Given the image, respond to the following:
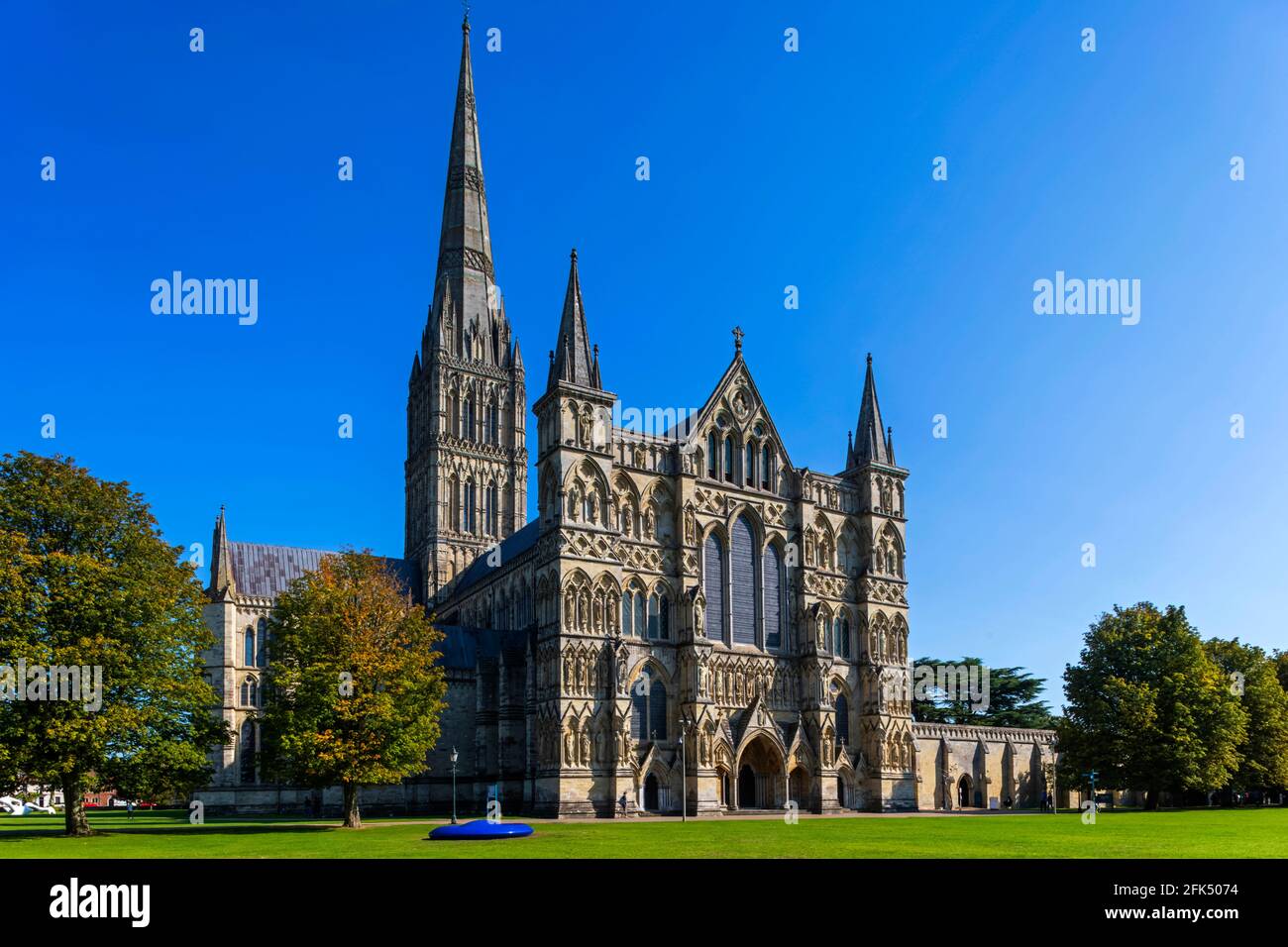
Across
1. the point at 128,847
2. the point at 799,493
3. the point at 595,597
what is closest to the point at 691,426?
the point at 799,493

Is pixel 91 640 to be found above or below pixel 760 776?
above

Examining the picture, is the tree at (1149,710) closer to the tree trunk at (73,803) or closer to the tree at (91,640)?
the tree at (91,640)

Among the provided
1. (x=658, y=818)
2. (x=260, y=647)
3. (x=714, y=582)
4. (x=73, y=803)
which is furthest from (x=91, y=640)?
(x=260, y=647)

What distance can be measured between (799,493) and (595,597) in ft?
51.8

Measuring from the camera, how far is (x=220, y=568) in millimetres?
73125

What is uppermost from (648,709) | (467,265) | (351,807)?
(467,265)

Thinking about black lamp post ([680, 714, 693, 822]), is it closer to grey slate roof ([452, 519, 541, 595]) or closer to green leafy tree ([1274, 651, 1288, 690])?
grey slate roof ([452, 519, 541, 595])

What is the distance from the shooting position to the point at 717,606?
6028 centimetres

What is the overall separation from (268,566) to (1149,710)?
198ft

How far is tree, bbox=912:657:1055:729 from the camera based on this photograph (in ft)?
304

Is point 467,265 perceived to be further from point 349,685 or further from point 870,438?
point 349,685

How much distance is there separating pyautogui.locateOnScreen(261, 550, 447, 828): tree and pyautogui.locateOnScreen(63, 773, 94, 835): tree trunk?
737 cm

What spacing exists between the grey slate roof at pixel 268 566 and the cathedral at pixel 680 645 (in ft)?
10.1
